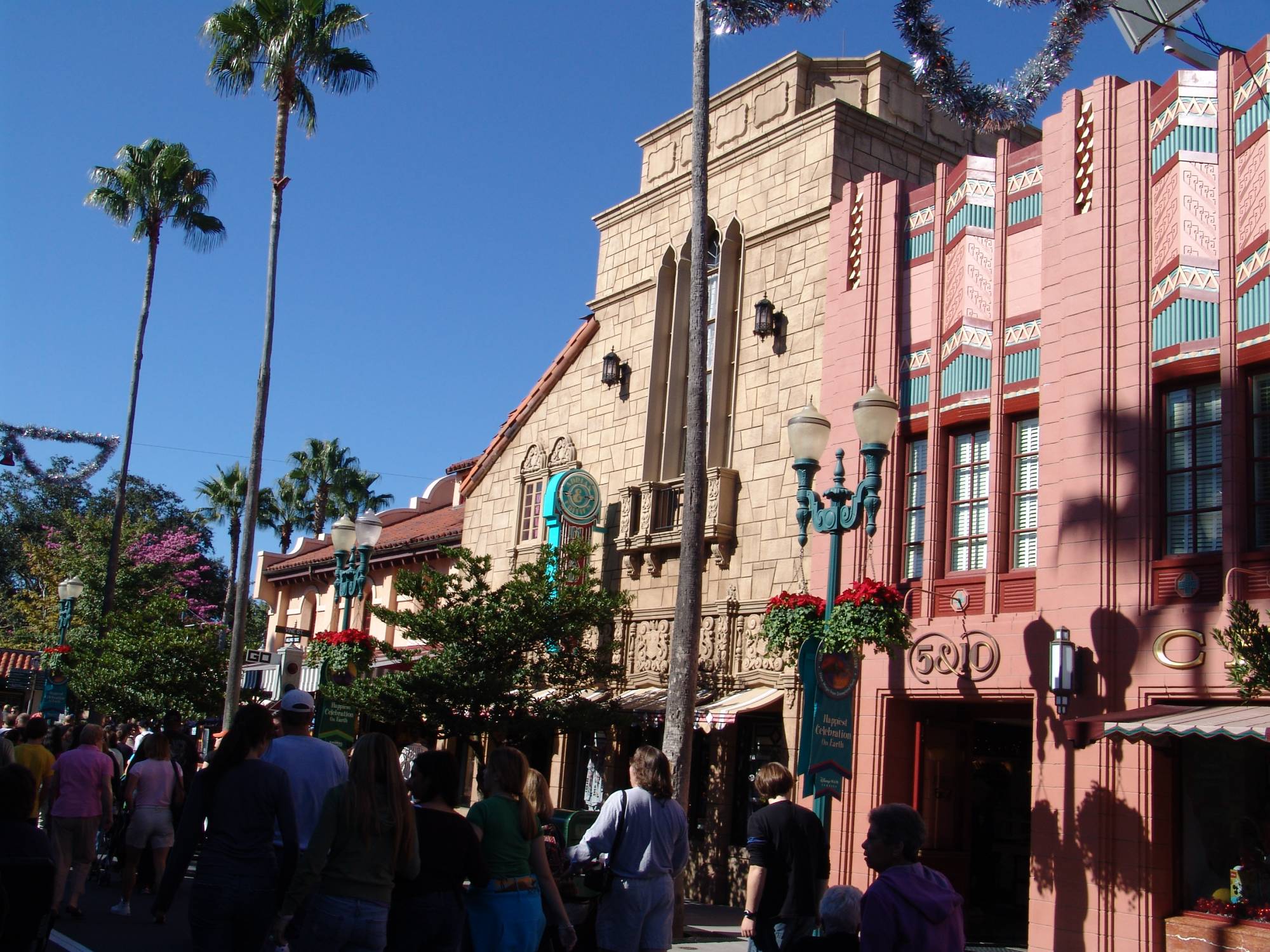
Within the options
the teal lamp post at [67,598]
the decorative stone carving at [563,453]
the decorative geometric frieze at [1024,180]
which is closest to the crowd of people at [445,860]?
the decorative geometric frieze at [1024,180]

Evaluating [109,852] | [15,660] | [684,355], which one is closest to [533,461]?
[684,355]

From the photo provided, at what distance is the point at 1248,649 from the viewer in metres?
11.0

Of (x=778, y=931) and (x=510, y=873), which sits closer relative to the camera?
(x=510, y=873)

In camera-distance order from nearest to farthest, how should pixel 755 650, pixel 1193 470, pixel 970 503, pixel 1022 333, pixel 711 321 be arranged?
pixel 1193 470 < pixel 1022 333 < pixel 970 503 < pixel 755 650 < pixel 711 321

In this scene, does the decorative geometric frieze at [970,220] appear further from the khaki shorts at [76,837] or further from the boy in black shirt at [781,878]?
the khaki shorts at [76,837]

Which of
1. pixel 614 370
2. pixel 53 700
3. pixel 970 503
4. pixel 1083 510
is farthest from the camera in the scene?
pixel 53 700

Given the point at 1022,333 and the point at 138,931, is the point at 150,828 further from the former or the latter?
the point at 1022,333

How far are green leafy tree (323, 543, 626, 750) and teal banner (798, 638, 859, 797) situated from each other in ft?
21.5

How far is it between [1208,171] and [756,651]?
8.21 metres

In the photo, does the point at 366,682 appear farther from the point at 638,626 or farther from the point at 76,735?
the point at 76,735

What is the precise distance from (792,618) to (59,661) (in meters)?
23.5

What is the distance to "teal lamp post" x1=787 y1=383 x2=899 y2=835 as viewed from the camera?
11.2 meters

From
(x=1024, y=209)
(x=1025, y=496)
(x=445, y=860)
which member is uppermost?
(x=1024, y=209)

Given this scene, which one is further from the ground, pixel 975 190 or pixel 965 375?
pixel 975 190
